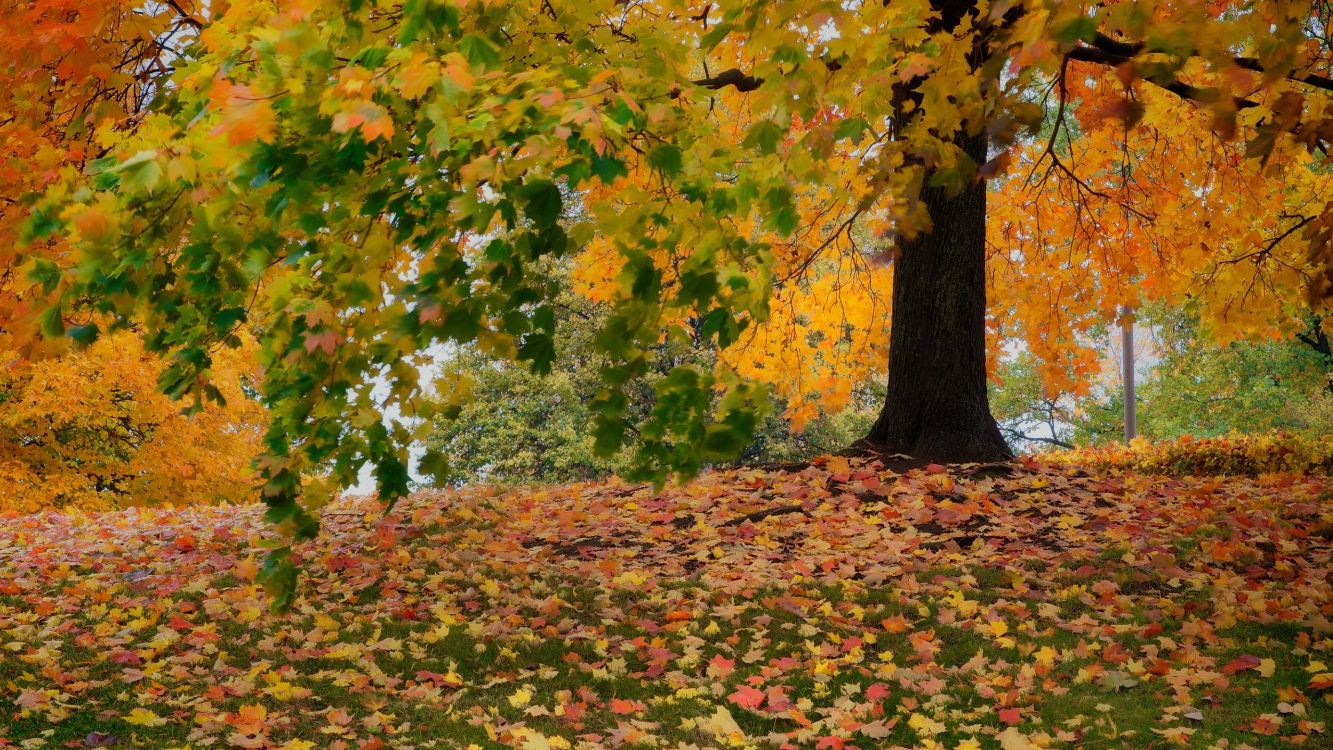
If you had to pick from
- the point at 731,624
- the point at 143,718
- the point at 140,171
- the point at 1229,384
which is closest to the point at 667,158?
the point at 140,171

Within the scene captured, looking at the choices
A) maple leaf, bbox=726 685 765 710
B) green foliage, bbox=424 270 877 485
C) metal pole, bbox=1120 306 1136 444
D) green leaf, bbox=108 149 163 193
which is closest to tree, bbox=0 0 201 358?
green leaf, bbox=108 149 163 193

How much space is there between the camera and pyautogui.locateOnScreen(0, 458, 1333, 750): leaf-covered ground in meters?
4.70

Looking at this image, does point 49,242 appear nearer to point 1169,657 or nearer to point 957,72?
point 957,72

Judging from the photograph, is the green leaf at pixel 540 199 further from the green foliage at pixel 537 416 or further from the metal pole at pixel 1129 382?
the metal pole at pixel 1129 382

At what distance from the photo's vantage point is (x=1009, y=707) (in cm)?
470

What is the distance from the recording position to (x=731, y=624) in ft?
19.1

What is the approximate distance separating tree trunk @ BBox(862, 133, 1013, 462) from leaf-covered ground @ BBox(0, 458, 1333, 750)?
0.52 m

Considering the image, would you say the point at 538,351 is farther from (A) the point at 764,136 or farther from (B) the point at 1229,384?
(B) the point at 1229,384

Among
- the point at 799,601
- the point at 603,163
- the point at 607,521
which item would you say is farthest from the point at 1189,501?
the point at 603,163

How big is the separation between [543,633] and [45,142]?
13.4 ft

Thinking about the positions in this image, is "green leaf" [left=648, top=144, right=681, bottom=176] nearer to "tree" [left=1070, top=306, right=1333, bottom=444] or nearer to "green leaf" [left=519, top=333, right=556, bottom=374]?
"green leaf" [left=519, top=333, right=556, bottom=374]

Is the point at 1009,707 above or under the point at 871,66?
under

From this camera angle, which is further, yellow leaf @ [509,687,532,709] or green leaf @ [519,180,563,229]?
yellow leaf @ [509,687,532,709]

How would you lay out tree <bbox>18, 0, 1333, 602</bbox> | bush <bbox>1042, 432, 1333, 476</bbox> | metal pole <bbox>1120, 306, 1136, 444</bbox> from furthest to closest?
metal pole <bbox>1120, 306, 1136, 444</bbox>
bush <bbox>1042, 432, 1333, 476</bbox>
tree <bbox>18, 0, 1333, 602</bbox>
